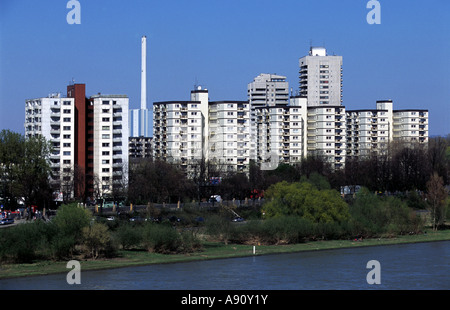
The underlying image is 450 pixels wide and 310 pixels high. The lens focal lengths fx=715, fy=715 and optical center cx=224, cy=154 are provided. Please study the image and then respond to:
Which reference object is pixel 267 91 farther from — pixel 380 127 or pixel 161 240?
pixel 161 240

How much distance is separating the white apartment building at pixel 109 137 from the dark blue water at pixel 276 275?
51642 millimetres

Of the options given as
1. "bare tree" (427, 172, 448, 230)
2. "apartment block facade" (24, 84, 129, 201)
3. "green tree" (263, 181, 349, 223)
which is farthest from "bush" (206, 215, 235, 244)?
"apartment block facade" (24, 84, 129, 201)

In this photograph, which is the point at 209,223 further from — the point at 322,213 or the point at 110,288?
the point at 110,288

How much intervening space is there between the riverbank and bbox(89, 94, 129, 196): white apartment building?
45183 millimetres

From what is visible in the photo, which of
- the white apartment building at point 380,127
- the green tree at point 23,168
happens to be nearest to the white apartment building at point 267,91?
the white apartment building at point 380,127

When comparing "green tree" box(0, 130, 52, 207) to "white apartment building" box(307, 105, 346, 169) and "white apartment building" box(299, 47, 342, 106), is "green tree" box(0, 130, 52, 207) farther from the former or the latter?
"white apartment building" box(299, 47, 342, 106)

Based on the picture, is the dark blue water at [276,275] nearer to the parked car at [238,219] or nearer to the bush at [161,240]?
the bush at [161,240]

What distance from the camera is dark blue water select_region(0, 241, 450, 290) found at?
2853 centimetres

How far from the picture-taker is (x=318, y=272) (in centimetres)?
3266

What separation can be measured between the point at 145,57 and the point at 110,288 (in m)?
116

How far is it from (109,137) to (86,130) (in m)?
2.94

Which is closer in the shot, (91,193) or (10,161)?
(10,161)

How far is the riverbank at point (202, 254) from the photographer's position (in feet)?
106

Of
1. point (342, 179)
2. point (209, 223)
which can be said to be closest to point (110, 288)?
point (209, 223)
